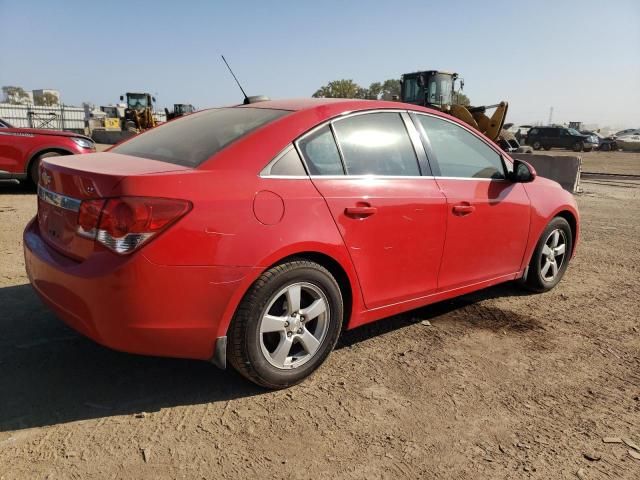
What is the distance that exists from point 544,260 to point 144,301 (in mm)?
3614

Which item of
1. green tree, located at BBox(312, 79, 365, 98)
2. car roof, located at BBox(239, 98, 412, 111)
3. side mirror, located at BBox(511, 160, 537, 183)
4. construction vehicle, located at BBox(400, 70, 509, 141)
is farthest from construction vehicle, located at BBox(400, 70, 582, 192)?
green tree, located at BBox(312, 79, 365, 98)

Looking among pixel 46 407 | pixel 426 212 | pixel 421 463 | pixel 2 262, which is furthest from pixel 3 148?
pixel 421 463

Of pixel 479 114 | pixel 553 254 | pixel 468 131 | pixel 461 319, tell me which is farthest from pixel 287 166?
pixel 479 114

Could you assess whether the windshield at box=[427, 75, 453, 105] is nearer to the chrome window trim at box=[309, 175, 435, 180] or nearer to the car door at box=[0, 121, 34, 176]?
the car door at box=[0, 121, 34, 176]

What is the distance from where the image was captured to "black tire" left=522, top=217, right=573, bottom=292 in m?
4.49

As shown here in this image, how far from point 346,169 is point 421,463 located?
1628 mm

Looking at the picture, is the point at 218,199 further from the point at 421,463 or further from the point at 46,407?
the point at 421,463

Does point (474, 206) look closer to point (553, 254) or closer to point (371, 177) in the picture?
point (371, 177)

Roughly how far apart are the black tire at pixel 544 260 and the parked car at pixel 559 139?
35.0 metres

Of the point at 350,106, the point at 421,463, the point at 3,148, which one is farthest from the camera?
the point at 3,148

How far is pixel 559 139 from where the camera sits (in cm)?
3638

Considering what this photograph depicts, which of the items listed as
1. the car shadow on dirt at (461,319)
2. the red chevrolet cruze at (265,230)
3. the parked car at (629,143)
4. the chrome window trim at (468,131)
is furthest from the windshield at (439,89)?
the parked car at (629,143)

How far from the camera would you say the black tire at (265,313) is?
103 inches

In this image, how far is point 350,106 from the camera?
10.7 feet
